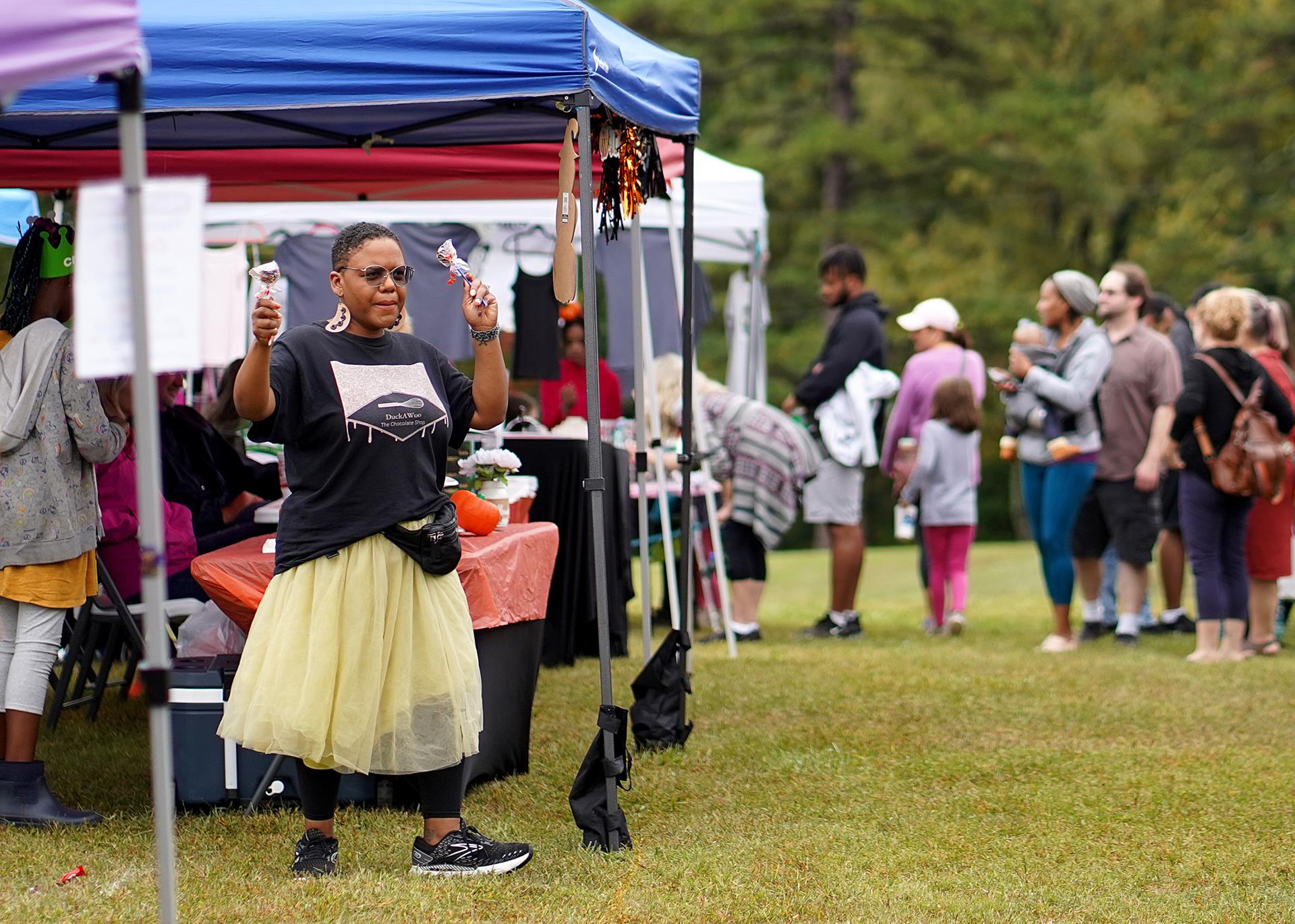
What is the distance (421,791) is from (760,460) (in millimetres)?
4449

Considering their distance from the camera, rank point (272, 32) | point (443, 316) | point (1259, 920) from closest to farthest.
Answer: point (1259, 920) → point (272, 32) → point (443, 316)

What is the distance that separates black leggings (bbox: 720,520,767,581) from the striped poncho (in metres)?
0.10

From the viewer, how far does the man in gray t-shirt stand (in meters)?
7.55

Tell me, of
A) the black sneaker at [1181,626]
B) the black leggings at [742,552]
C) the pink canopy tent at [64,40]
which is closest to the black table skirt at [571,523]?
the black leggings at [742,552]

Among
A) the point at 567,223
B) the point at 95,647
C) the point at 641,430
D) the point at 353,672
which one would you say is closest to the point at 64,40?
the point at 353,672

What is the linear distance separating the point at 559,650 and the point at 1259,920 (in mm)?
3868

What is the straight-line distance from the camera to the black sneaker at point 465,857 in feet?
12.2

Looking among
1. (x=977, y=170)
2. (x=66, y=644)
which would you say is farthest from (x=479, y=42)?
(x=977, y=170)

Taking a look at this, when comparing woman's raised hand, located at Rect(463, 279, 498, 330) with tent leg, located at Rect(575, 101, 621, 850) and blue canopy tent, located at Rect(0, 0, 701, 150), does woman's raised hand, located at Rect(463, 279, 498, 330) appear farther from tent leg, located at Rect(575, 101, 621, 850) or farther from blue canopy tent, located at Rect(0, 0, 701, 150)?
blue canopy tent, located at Rect(0, 0, 701, 150)

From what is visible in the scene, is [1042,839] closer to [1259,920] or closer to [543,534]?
[1259,920]

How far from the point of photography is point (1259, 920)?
11.5ft

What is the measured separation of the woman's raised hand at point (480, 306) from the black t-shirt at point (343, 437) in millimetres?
230

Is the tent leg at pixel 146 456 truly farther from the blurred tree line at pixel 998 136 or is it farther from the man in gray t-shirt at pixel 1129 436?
the blurred tree line at pixel 998 136

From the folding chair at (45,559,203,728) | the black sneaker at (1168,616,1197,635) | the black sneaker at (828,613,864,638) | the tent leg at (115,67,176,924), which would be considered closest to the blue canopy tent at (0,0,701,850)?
the tent leg at (115,67,176,924)
